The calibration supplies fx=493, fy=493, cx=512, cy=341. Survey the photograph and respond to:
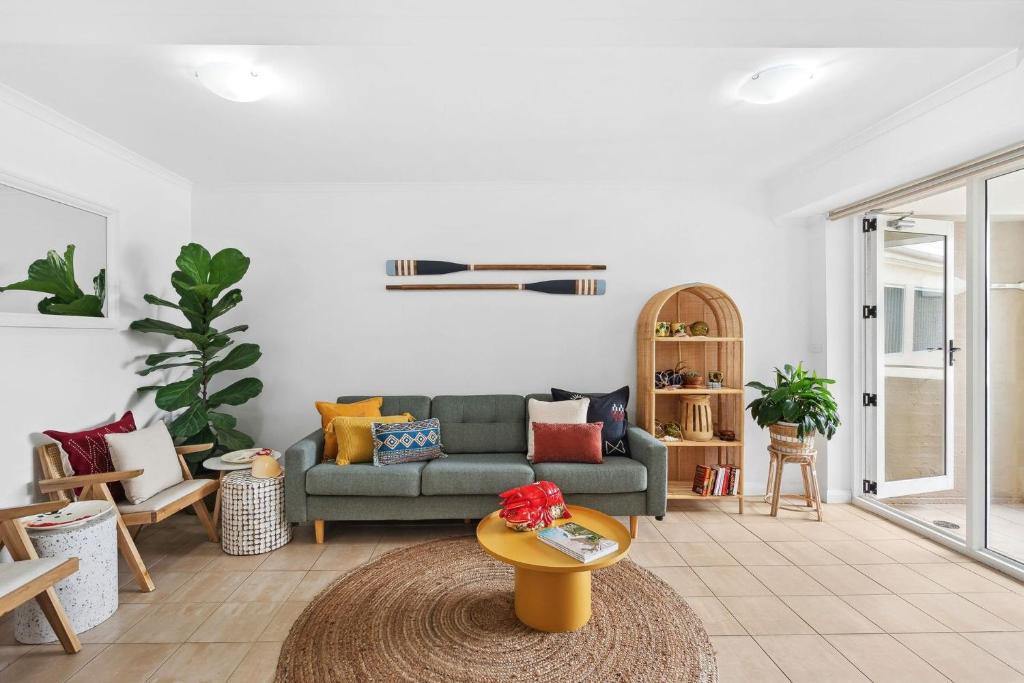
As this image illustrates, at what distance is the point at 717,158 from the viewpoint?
11.3 ft

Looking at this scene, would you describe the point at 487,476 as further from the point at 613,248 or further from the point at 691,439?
the point at 613,248

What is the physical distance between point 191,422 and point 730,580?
3.46 meters

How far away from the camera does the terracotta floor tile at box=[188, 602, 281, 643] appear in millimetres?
2154

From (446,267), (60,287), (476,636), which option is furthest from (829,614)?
(60,287)

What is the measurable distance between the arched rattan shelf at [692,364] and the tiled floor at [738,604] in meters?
0.56

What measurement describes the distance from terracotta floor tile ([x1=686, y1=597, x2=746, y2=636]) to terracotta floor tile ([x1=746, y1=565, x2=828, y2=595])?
0.37m

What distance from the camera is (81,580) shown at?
2211 mm

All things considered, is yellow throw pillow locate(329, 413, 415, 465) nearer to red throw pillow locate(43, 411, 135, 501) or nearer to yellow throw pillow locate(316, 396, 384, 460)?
yellow throw pillow locate(316, 396, 384, 460)

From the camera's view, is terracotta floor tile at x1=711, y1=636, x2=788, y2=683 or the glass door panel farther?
the glass door panel

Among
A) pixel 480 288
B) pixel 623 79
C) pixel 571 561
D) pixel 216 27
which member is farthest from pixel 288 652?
pixel 623 79

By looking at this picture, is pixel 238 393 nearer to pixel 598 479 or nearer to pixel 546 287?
pixel 546 287

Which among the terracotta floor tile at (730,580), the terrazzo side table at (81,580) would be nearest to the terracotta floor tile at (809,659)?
the terracotta floor tile at (730,580)

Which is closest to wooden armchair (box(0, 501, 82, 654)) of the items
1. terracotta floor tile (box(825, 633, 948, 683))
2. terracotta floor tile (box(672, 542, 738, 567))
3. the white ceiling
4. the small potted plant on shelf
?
the white ceiling

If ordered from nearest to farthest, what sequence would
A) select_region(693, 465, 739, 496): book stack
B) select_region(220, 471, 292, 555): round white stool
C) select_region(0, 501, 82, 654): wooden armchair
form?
select_region(0, 501, 82, 654): wooden armchair, select_region(220, 471, 292, 555): round white stool, select_region(693, 465, 739, 496): book stack
